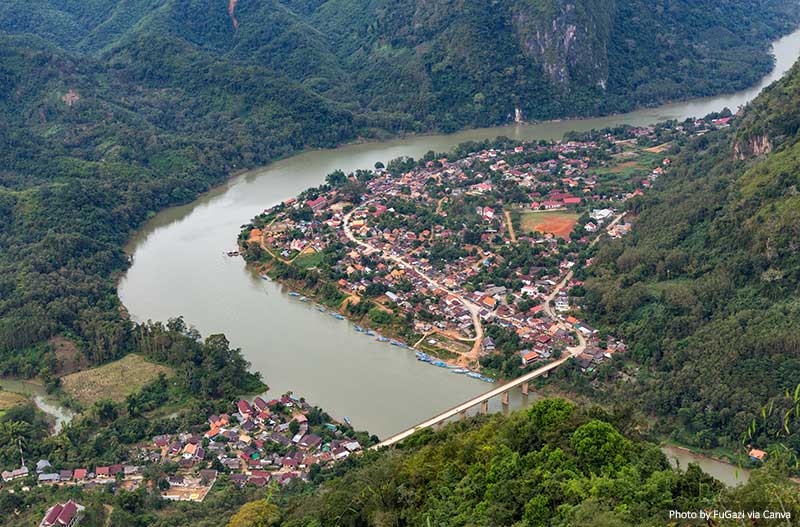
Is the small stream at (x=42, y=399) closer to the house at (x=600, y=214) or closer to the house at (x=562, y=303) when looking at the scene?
the house at (x=562, y=303)

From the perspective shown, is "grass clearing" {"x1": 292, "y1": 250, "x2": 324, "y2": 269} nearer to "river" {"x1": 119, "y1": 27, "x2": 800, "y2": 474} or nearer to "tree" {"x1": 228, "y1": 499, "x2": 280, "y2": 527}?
"river" {"x1": 119, "y1": 27, "x2": 800, "y2": 474}

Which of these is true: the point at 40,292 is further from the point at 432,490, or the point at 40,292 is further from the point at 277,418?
the point at 432,490

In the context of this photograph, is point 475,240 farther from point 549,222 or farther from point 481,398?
point 481,398

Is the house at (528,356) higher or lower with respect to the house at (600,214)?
lower

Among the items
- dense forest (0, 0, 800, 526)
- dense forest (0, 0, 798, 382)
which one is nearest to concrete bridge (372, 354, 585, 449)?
dense forest (0, 0, 800, 526)

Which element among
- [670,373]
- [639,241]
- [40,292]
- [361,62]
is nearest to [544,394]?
[670,373]

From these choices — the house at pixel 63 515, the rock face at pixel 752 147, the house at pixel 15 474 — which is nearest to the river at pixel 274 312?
the house at pixel 15 474
